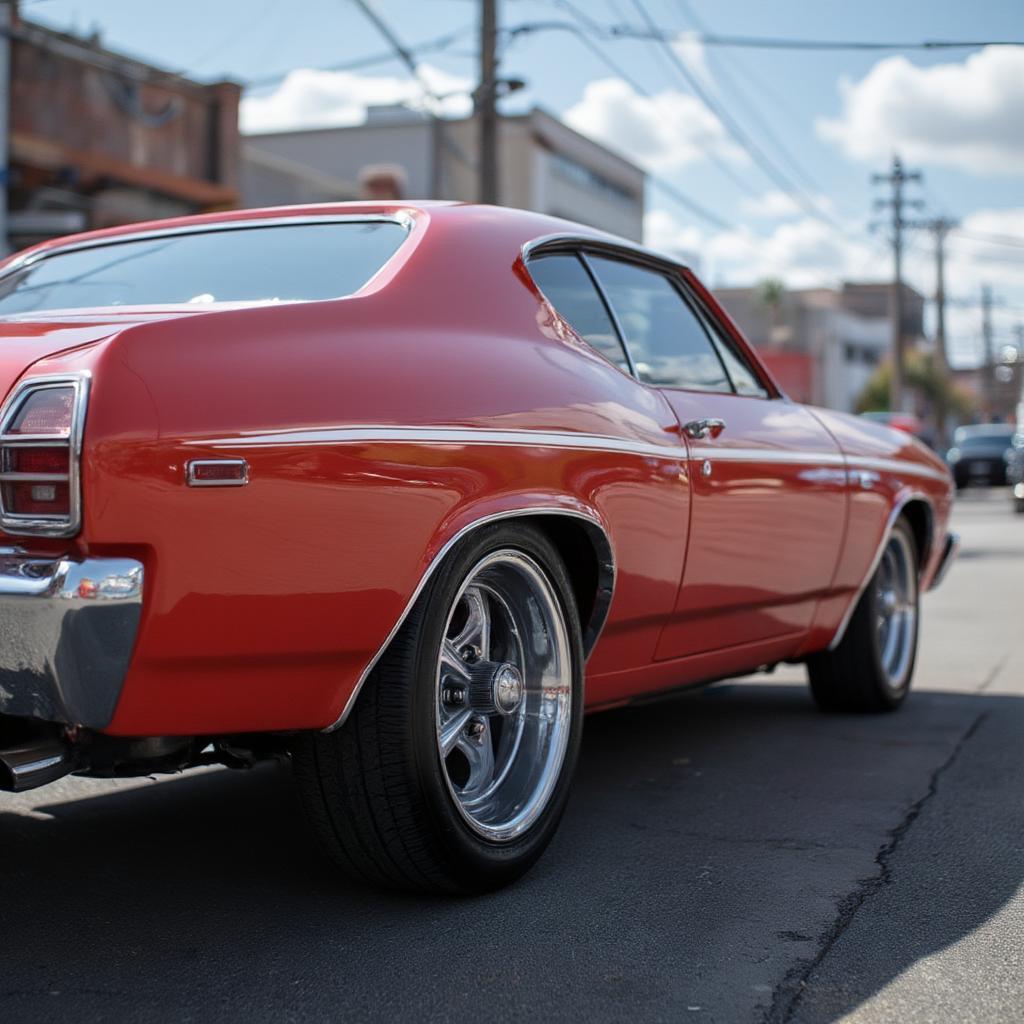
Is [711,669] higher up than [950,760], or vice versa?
[711,669]

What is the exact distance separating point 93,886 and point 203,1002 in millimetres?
825

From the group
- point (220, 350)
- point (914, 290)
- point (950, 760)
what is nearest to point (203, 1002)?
point (220, 350)

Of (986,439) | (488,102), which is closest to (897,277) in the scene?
(986,439)

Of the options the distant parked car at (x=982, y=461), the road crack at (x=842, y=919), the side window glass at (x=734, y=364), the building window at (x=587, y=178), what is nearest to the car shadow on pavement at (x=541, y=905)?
the road crack at (x=842, y=919)

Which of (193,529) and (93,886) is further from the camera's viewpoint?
(93,886)

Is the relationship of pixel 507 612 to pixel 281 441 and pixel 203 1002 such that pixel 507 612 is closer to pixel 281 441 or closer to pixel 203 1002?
pixel 281 441

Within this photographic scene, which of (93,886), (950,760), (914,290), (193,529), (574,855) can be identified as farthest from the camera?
(914,290)

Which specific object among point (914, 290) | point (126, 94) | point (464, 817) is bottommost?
point (464, 817)

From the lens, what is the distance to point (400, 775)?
9.96 feet

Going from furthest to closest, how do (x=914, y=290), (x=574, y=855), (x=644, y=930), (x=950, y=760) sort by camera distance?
(x=914, y=290) < (x=950, y=760) < (x=574, y=855) < (x=644, y=930)

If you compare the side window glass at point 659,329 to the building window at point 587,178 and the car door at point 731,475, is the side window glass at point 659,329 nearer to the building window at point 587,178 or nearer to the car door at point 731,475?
the car door at point 731,475

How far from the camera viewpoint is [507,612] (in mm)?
3541

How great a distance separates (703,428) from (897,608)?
208 centimetres

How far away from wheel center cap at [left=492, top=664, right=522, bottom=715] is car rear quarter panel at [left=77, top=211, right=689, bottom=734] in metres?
0.41
